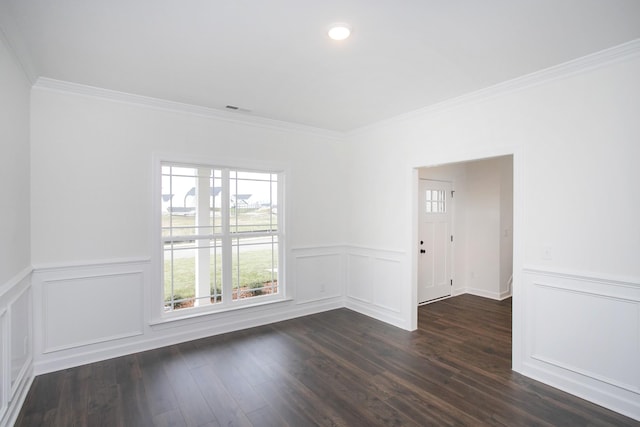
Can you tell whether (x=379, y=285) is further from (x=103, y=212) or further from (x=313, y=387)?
(x=103, y=212)

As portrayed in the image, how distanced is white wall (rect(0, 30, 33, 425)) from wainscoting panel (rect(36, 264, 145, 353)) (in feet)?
0.65

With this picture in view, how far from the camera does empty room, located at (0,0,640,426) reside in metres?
2.27

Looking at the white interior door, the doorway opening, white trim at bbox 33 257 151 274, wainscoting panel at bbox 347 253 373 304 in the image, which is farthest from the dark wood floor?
the doorway opening

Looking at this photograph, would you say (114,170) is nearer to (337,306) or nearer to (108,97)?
(108,97)

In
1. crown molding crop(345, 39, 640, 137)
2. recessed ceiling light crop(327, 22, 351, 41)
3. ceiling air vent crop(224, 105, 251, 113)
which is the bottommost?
crown molding crop(345, 39, 640, 137)

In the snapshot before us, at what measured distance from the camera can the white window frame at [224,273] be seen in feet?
11.8

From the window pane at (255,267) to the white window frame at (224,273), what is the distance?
0.07 meters

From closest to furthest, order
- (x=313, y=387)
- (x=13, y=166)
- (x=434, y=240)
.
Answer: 1. (x=13, y=166)
2. (x=313, y=387)
3. (x=434, y=240)

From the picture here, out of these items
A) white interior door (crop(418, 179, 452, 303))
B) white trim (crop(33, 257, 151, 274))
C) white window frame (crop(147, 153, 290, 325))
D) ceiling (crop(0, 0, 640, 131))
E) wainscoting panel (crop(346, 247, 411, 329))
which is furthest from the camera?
white interior door (crop(418, 179, 452, 303))

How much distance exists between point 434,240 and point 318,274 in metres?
2.05

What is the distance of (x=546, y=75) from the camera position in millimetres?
2830

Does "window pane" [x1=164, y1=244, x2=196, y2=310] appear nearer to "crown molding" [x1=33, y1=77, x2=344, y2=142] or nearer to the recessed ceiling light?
"crown molding" [x1=33, y1=77, x2=344, y2=142]

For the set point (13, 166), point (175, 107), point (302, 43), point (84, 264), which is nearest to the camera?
point (302, 43)

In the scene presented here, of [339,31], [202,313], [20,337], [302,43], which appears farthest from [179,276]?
[339,31]
